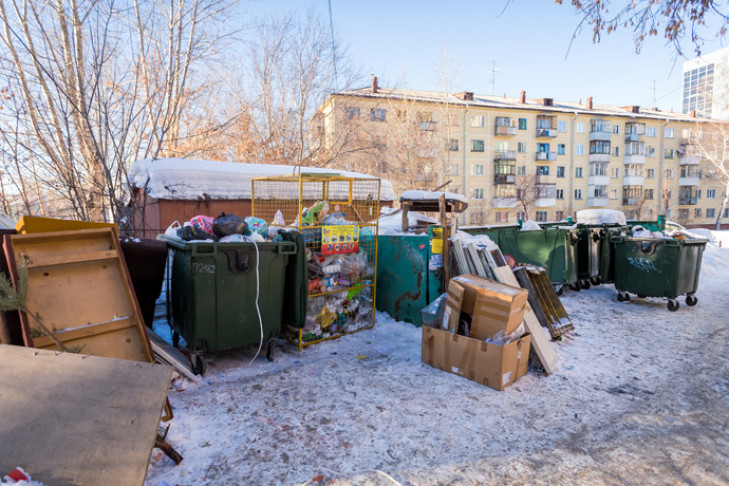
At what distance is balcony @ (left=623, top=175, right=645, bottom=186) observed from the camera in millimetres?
41188

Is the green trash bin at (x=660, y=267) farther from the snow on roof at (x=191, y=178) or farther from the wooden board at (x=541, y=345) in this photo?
the snow on roof at (x=191, y=178)

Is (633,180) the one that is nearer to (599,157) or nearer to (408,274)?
(599,157)

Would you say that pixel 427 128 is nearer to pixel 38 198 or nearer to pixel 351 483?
pixel 38 198

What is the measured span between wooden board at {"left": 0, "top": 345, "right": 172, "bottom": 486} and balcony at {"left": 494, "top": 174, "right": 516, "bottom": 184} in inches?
1485

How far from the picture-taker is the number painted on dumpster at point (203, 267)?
11.6ft

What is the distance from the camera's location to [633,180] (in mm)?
41219

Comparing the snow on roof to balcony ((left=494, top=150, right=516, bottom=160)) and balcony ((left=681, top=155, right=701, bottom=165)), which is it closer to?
balcony ((left=494, top=150, right=516, bottom=160))

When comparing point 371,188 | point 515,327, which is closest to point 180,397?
point 515,327

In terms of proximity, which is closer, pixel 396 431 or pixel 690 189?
pixel 396 431

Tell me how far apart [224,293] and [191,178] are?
4.59 metres

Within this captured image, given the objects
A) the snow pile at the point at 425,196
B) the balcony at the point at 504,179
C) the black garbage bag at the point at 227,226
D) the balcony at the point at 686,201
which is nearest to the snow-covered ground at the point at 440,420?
the black garbage bag at the point at 227,226

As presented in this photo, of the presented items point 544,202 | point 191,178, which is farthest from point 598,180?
point 191,178

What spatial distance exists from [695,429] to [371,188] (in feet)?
24.9

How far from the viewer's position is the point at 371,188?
962 centimetres
